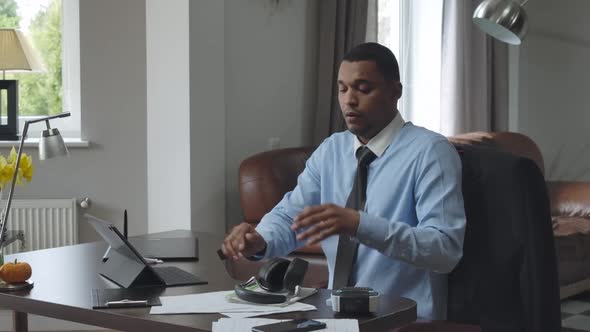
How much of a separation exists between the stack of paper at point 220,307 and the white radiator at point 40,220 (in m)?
2.90

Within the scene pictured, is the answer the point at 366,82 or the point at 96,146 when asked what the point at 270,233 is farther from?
the point at 96,146

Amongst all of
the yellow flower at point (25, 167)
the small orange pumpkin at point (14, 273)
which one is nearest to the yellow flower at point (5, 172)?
the yellow flower at point (25, 167)

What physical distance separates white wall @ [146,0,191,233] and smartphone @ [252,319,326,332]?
2.74 metres

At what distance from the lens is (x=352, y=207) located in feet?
7.30

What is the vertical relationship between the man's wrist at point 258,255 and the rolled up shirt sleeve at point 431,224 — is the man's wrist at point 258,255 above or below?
below

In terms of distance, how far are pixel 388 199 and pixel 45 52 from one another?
132 inches

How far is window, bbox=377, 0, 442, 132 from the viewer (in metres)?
6.16

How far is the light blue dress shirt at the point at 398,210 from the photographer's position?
6.51ft

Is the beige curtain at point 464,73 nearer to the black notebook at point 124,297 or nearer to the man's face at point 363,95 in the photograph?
the man's face at point 363,95

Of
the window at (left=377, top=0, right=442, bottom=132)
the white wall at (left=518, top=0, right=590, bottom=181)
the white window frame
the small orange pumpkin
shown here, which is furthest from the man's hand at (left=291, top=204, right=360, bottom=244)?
the white wall at (left=518, top=0, right=590, bottom=181)

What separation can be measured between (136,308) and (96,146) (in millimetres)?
3058

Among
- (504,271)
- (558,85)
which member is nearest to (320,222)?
(504,271)

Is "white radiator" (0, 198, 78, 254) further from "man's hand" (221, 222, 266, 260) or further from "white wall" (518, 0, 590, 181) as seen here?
"white wall" (518, 0, 590, 181)

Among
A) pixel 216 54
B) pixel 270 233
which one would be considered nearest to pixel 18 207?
pixel 216 54
